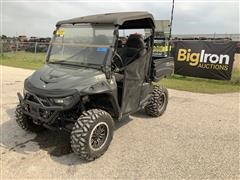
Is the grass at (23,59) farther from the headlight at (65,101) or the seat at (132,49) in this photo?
the headlight at (65,101)

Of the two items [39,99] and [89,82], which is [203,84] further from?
[39,99]

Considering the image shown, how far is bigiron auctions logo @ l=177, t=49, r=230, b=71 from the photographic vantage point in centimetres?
1114

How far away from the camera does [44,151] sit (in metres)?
4.50

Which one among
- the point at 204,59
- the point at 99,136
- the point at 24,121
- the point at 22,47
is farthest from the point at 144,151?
the point at 22,47

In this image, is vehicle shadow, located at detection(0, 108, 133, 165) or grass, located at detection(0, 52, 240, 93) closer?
vehicle shadow, located at detection(0, 108, 133, 165)

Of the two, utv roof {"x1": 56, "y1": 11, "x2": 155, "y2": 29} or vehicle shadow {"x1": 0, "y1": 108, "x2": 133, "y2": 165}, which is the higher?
utv roof {"x1": 56, "y1": 11, "x2": 155, "y2": 29}

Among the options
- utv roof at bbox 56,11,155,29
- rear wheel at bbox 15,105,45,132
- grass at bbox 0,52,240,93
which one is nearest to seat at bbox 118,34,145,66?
utv roof at bbox 56,11,155,29

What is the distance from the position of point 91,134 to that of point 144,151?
1027mm

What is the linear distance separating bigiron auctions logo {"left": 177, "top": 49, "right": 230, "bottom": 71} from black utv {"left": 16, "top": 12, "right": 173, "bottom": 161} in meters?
6.50

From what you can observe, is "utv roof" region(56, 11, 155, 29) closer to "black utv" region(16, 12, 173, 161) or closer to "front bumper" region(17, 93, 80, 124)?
"black utv" region(16, 12, 173, 161)

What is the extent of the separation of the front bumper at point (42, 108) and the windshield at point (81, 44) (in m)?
0.92

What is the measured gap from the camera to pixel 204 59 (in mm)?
11602

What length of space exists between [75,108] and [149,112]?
7.53 ft

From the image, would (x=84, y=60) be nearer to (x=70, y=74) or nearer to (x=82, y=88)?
(x=70, y=74)
